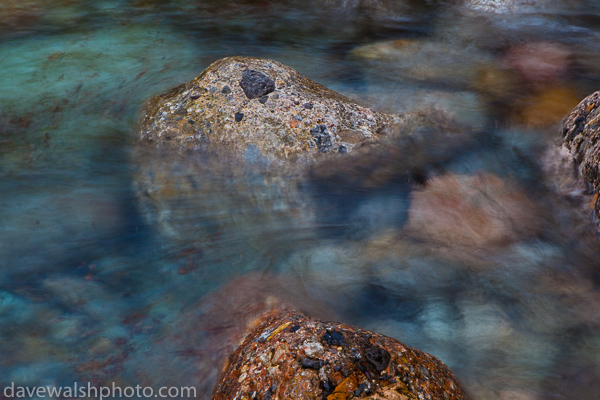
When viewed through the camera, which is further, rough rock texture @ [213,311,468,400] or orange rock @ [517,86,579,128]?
orange rock @ [517,86,579,128]

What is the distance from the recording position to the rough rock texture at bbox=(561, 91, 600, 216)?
4.40 m

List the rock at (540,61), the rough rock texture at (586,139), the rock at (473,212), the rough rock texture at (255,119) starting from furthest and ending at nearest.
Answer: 1. the rock at (540,61)
2. the rough rock texture at (255,119)
3. the rough rock texture at (586,139)
4. the rock at (473,212)

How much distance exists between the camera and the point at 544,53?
671cm

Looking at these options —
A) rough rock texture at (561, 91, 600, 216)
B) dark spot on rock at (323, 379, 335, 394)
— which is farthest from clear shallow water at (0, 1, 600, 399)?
dark spot on rock at (323, 379, 335, 394)

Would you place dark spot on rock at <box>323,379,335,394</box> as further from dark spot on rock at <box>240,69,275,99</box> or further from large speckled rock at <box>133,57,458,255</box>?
dark spot on rock at <box>240,69,275,99</box>

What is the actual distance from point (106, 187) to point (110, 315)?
151 centimetres

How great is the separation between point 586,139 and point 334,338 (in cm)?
341

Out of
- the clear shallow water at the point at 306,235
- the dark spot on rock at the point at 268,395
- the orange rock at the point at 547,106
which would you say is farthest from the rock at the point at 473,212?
the dark spot on rock at the point at 268,395

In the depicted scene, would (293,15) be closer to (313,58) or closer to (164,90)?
(313,58)

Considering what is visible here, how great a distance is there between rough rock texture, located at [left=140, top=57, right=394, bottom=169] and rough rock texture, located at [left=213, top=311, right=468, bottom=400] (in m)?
2.03

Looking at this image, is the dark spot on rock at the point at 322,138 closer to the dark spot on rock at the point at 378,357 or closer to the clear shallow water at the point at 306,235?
the clear shallow water at the point at 306,235

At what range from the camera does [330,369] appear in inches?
106

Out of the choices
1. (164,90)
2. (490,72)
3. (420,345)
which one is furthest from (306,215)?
(490,72)

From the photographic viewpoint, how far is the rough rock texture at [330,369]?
266 cm
